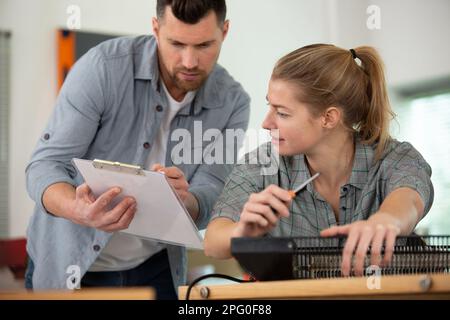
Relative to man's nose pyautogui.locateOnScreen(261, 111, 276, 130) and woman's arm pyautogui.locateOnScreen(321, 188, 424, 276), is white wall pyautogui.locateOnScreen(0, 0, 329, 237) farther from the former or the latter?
woman's arm pyautogui.locateOnScreen(321, 188, 424, 276)

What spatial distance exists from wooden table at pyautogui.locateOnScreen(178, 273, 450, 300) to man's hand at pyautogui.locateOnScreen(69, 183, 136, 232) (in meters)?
0.52

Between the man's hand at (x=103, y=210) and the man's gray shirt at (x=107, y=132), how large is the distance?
0.17 metres

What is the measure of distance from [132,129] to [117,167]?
43 cm

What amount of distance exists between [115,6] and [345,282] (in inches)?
126

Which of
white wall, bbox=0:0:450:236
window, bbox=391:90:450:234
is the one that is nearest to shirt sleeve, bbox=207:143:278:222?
white wall, bbox=0:0:450:236

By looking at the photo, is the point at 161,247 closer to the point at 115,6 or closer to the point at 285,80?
the point at 285,80

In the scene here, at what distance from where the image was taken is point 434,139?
383cm

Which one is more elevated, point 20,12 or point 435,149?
point 20,12

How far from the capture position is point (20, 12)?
375cm

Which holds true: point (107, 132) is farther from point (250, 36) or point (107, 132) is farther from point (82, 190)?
point (250, 36)

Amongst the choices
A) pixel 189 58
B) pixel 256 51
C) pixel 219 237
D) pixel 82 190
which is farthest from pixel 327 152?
pixel 256 51

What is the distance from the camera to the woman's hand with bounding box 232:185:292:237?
1.11 meters
